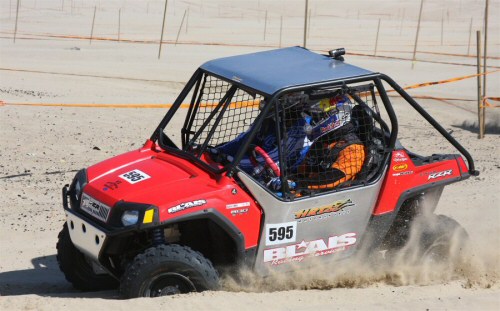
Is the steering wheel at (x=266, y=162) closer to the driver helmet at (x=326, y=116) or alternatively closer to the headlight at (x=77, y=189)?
the driver helmet at (x=326, y=116)

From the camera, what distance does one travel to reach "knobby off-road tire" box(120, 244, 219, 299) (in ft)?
19.1

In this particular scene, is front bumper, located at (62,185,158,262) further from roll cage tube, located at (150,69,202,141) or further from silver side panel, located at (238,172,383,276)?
roll cage tube, located at (150,69,202,141)

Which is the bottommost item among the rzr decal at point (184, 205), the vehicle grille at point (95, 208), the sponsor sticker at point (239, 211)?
the vehicle grille at point (95, 208)

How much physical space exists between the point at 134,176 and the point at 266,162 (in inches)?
36.7

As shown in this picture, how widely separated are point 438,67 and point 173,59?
6938 mm

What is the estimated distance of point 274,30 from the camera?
110 ft

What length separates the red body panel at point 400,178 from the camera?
6.69 meters

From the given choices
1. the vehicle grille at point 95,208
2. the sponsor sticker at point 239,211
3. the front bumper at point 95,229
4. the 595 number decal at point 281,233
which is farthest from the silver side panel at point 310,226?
the vehicle grille at point 95,208

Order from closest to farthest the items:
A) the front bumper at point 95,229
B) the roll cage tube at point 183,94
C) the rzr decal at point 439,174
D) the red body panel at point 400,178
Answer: the front bumper at point 95,229, the red body panel at point 400,178, the roll cage tube at point 183,94, the rzr decal at point 439,174

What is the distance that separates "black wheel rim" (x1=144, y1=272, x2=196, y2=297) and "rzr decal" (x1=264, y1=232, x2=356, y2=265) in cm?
63

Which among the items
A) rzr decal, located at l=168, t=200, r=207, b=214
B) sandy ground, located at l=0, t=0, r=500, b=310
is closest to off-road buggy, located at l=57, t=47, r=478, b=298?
rzr decal, located at l=168, t=200, r=207, b=214

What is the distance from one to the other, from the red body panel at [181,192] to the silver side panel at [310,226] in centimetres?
10

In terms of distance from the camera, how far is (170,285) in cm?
599

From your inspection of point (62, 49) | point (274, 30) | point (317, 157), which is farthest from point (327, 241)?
point (274, 30)
